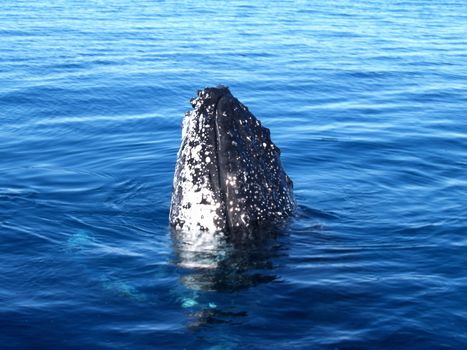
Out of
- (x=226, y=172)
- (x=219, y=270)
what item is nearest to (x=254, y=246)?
(x=219, y=270)

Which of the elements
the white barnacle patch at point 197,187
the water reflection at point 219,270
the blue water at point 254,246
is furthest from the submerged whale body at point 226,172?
the blue water at point 254,246

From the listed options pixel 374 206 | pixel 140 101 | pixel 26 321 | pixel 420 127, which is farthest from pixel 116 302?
pixel 140 101

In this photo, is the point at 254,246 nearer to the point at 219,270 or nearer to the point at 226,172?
the point at 219,270

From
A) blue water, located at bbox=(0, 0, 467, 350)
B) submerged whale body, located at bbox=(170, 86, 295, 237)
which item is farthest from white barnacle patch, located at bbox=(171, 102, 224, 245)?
blue water, located at bbox=(0, 0, 467, 350)

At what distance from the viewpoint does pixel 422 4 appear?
43594 millimetres

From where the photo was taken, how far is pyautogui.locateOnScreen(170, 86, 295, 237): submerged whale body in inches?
367

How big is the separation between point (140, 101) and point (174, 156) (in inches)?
219

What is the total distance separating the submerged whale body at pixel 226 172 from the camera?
367 inches

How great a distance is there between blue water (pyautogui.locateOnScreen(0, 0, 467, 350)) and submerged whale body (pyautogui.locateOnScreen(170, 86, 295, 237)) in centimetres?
43

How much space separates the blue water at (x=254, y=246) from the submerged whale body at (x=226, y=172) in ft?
1.40

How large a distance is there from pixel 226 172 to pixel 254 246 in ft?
2.92

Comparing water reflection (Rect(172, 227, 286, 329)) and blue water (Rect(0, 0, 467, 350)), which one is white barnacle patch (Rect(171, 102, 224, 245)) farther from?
blue water (Rect(0, 0, 467, 350))

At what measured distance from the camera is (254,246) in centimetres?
916

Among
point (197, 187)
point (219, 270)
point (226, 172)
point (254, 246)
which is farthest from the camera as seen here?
point (197, 187)
